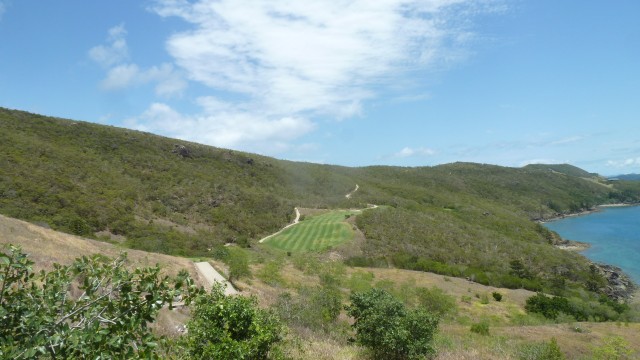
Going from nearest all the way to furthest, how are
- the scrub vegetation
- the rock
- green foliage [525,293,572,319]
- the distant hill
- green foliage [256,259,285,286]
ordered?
the scrub vegetation
green foliage [256,259,285,286]
green foliage [525,293,572,319]
the distant hill
the rock

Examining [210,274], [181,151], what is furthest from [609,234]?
[210,274]

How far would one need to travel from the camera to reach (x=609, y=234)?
118500mm

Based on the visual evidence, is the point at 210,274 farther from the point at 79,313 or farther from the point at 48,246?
the point at 79,313

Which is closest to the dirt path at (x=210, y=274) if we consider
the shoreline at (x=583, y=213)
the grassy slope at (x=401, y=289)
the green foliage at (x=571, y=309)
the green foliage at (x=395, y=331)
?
the grassy slope at (x=401, y=289)

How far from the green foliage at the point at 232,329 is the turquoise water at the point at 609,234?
88.7m

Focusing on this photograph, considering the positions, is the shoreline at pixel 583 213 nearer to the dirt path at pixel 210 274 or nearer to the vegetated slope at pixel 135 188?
the vegetated slope at pixel 135 188

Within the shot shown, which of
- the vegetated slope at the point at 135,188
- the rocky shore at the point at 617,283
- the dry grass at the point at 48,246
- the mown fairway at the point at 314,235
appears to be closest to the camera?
the dry grass at the point at 48,246

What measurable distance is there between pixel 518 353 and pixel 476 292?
3219 cm

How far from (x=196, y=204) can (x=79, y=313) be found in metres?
62.0

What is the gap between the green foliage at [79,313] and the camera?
364cm

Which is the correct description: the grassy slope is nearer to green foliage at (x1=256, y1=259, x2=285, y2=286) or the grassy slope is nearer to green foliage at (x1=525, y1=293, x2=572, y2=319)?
green foliage at (x1=256, y1=259, x2=285, y2=286)

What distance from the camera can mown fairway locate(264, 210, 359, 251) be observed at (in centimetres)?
5588

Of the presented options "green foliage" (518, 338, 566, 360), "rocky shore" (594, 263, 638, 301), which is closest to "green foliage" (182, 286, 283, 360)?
"green foliage" (518, 338, 566, 360)

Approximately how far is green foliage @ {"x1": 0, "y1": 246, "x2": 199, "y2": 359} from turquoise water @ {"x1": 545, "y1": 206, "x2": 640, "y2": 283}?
93.6 metres
